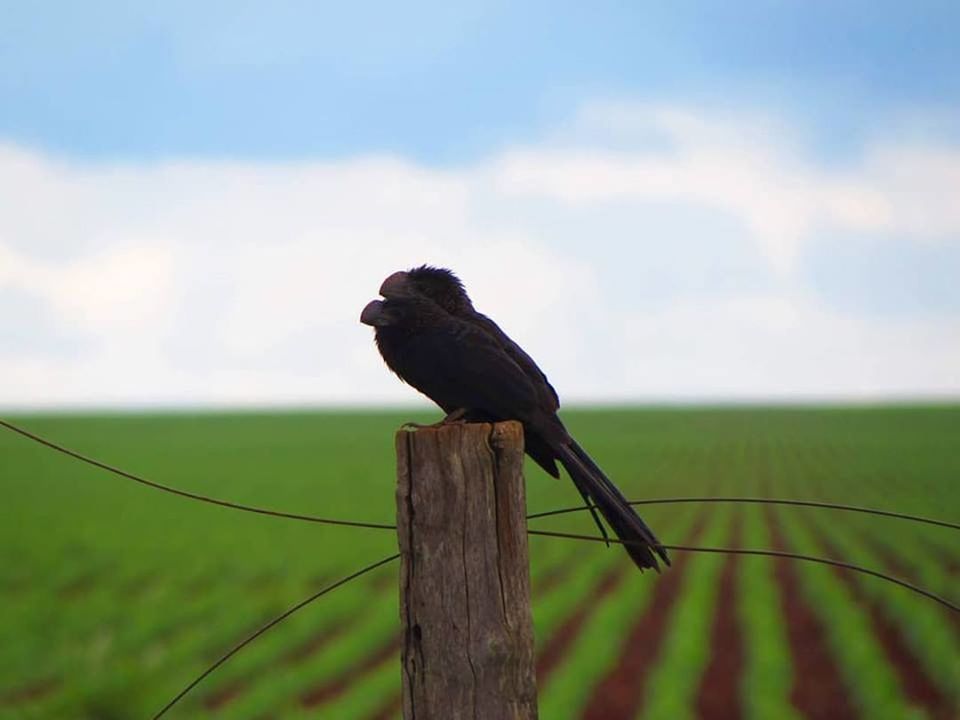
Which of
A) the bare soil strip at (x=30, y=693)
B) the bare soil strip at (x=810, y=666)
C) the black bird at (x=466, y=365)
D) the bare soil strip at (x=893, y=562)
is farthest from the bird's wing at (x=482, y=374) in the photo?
the bare soil strip at (x=893, y=562)

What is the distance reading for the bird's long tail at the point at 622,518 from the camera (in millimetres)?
3531

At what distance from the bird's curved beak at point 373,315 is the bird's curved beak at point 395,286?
5 cm

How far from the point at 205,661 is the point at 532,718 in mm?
10320

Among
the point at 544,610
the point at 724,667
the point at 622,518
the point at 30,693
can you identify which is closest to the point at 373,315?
the point at 622,518

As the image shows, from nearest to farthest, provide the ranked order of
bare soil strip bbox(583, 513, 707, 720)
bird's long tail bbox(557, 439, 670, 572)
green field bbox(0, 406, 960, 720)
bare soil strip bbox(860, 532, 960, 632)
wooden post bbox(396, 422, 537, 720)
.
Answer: wooden post bbox(396, 422, 537, 720)
bird's long tail bbox(557, 439, 670, 572)
bare soil strip bbox(583, 513, 707, 720)
green field bbox(0, 406, 960, 720)
bare soil strip bbox(860, 532, 960, 632)

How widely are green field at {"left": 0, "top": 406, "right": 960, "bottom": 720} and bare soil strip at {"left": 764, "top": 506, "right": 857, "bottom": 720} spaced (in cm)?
3

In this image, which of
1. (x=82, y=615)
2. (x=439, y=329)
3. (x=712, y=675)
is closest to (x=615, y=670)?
(x=712, y=675)

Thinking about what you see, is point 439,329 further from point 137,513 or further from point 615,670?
point 137,513

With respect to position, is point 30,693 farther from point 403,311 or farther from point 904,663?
Result: point 403,311

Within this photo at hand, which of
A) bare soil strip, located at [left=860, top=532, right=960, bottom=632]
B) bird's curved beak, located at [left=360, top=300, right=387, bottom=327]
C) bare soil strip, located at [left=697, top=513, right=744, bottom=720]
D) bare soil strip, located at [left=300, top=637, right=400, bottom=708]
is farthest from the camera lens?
bare soil strip, located at [left=860, top=532, right=960, bottom=632]

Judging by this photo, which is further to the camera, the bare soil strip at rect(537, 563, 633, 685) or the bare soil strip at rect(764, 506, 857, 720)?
the bare soil strip at rect(537, 563, 633, 685)

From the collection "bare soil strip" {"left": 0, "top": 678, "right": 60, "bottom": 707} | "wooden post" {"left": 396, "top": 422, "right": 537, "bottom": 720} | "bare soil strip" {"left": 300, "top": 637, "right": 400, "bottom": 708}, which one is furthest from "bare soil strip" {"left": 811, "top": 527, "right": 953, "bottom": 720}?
"wooden post" {"left": 396, "top": 422, "right": 537, "bottom": 720}

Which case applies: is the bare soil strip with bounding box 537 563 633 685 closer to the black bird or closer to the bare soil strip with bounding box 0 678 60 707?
the bare soil strip with bounding box 0 678 60 707

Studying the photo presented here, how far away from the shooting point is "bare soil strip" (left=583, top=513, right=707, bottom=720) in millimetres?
10730
